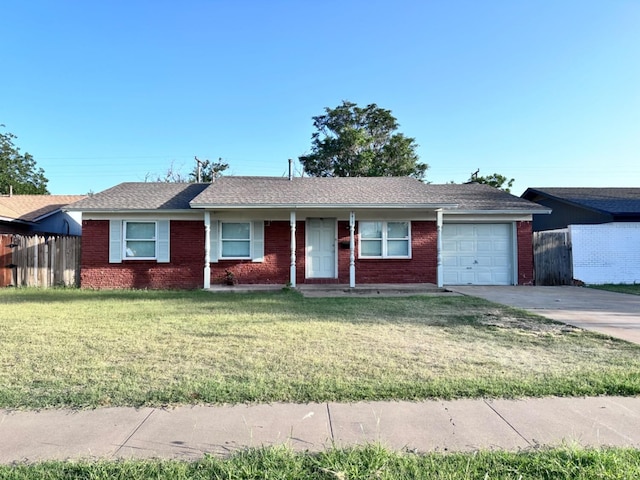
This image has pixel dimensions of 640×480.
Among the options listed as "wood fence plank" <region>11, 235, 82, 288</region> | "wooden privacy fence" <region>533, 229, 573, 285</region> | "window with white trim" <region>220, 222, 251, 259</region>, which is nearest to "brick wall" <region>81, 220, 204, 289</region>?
"window with white trim" <region>220, 222, 251, 259</region>

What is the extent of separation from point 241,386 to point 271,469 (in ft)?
5.04

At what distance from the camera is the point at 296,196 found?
13.3 metres

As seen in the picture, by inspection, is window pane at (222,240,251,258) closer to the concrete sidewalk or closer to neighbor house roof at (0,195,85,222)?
the concrete sidewalk

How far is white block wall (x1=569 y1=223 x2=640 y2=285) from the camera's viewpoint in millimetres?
14531

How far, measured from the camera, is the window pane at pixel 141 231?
13883mm

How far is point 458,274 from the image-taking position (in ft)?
47.8

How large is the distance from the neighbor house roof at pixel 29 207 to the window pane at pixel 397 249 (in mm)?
17533

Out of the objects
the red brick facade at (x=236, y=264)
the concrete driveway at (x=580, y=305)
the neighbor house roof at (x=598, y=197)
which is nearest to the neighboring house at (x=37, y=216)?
A: the red brick facade at (x=236, y=264)

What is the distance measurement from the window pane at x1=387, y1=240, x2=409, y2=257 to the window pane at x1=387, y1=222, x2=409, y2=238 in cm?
22

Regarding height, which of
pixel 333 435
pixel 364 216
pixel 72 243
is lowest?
pixel 333 435

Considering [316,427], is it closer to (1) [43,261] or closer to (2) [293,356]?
(2) [293,356]

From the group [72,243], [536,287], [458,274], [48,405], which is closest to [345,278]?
→ [458,274]

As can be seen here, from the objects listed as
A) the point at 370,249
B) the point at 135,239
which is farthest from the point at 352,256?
the point at 135,239

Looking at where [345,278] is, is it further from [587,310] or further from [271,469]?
[271,469]
